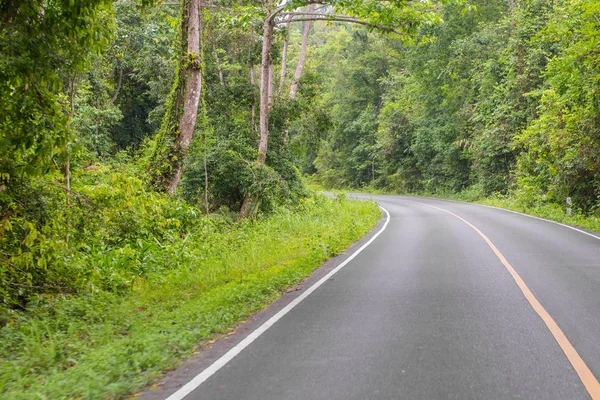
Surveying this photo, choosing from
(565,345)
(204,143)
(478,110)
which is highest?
(478,110)

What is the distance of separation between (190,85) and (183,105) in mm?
517

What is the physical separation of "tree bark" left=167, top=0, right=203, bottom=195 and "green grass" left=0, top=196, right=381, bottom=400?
2290mm

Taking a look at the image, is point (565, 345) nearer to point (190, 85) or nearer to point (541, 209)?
point (190, 85)

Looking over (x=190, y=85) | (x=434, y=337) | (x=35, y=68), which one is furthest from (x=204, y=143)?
(x=434, y=337)

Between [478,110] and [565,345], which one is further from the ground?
[478,110]

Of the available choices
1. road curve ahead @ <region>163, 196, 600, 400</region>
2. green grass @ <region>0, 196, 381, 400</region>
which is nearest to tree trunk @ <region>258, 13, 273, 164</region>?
green grass @ <region>0, 196, 381, 400</region>

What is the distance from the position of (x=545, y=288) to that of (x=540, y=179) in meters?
20.7

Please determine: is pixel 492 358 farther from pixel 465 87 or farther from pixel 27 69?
pixel 465 87

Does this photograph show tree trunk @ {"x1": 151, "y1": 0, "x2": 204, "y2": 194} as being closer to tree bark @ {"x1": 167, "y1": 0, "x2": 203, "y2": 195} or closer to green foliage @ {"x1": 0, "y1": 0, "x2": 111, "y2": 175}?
tree bark @ {"x1": 167, "y1": 0, "x2": 203, "y2": 195}

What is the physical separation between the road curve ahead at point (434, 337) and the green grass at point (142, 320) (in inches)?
26.6

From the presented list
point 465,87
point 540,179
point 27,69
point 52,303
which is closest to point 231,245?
point 52,303

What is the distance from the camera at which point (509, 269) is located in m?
11.2

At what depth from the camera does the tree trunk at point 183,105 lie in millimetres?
13531

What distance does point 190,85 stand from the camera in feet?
45.3
